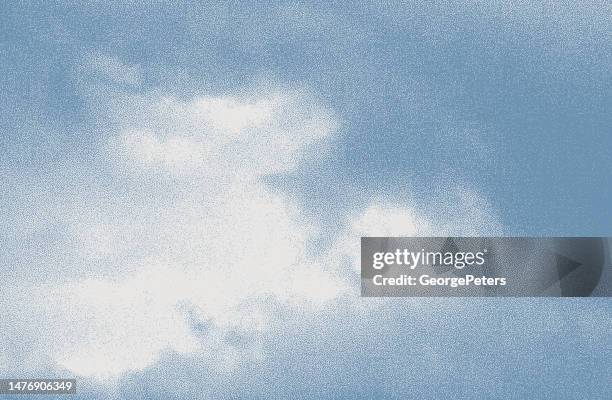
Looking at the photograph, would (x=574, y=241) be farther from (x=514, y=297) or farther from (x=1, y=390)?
(x=1, y=390)

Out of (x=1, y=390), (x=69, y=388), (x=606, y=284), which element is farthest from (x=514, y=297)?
(x=1, y=390)

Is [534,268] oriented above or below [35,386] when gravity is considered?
above

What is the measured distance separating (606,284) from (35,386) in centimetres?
2836

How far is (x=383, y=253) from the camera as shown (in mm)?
44812

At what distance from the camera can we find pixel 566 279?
145 ft

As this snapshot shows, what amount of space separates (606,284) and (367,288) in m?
11.9

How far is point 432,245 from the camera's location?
44.7 metres

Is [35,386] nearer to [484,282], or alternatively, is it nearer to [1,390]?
[1,390]

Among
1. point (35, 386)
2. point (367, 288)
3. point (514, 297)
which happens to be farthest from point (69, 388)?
point (514, 297)

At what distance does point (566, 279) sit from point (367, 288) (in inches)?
392

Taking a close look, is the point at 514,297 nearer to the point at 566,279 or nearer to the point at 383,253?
the point at 566,279

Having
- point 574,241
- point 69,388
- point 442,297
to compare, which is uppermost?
point 574,241

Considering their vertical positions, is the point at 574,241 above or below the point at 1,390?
above

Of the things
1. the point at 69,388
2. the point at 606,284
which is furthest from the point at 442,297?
the point at 69,388
